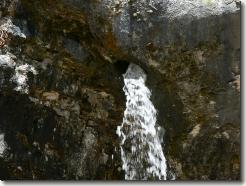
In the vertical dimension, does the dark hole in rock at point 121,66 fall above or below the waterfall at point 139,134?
above

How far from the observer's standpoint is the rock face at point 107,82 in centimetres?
465

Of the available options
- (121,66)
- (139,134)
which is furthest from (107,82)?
(139,134)

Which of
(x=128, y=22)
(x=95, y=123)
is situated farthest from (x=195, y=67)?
(x=95, y=123)

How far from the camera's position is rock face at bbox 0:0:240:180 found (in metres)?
4.65

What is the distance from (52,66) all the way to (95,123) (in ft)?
2.07

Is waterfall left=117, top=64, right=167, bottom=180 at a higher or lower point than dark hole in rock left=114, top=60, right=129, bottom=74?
lower

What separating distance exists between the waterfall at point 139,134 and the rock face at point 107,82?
0.24 feet

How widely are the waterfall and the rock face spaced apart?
73 mm

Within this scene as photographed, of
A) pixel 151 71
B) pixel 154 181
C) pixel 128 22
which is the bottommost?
pixel 154 181

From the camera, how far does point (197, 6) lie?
4.63 m

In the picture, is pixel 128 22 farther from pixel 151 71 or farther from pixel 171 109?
pixel 171 109

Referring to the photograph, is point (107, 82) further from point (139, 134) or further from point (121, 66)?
point (139, 134)

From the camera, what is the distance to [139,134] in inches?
188

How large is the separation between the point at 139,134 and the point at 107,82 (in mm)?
555
